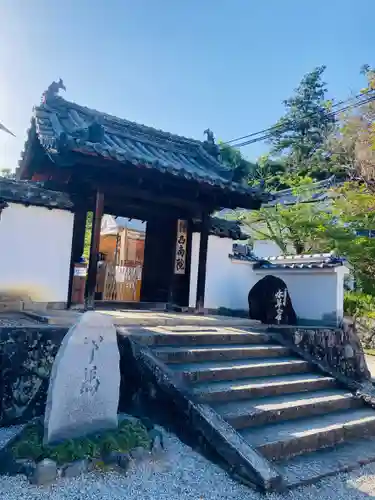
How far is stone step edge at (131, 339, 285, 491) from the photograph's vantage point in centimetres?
366

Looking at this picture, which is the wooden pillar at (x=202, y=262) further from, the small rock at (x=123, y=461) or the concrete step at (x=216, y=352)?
the small rock at (x=123, y=461)

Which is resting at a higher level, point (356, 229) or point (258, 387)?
point (356, 229)

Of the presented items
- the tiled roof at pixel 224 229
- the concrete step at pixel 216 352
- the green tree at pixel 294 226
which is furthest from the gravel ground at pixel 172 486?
the green tree at pixel 294 226

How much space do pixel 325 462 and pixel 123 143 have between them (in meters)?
7.30

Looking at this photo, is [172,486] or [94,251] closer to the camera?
[172,486]

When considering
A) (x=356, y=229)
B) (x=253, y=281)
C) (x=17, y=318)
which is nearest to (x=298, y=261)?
(x=253, y=281)

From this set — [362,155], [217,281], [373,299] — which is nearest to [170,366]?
[217,281]

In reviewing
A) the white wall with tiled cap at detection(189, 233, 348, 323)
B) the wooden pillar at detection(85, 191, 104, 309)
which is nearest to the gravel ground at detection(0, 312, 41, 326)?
the wooden pillar at detection(85, 191, 104, 309)

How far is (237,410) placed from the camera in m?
4.68

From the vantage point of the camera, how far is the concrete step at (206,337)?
569cm

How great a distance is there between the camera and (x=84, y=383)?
3912 millimetres

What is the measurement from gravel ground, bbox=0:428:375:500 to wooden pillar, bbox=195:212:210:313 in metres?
5.26

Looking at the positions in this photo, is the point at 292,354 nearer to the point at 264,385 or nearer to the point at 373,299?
the point at 264,385

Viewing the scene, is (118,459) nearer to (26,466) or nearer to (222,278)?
(26,466)
